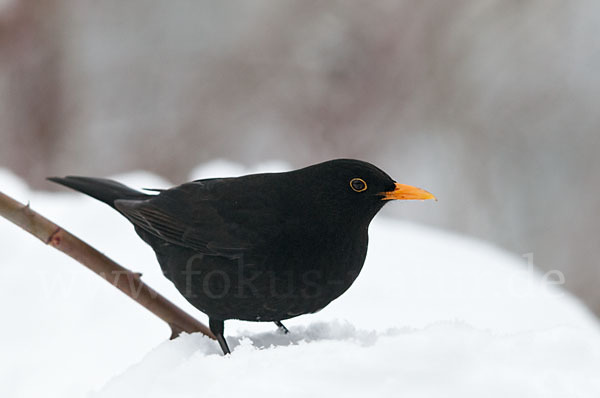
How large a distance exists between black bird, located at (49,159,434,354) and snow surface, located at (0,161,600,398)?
5.2 inches

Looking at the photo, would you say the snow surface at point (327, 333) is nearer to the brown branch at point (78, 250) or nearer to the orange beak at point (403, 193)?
the brown branch at point (78, 250)

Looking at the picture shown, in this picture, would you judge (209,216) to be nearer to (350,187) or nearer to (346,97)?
(350,187)

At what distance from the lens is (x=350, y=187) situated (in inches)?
102

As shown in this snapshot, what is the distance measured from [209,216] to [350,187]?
2.23 ft

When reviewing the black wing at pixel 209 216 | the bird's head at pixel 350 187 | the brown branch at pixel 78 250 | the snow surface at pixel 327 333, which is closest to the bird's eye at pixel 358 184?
the bird's head at pixel 350 187

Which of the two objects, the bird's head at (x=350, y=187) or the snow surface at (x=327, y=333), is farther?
the bird's head at (x=350, y=187)

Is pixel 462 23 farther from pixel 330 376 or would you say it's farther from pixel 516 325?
pixel 330 376

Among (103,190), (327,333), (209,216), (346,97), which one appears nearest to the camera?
(327,333)

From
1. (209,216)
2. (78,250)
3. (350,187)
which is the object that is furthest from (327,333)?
(78,250)

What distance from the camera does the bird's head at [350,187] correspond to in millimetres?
2533

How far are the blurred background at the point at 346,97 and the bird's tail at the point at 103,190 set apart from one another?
600 centimetres

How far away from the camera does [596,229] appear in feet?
27.3

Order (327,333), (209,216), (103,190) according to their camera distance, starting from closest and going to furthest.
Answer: (327,333), (209,216), (103,190)

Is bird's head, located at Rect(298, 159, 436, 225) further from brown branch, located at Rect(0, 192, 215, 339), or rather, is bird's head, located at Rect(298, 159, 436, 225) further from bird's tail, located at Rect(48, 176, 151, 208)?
→ bird's tail, located at Rect(48, 176, 151, 208)
